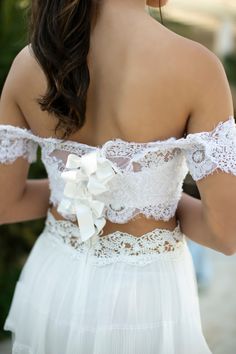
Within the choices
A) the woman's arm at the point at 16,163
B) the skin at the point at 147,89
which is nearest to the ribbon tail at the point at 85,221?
the skin at the point at 147,89

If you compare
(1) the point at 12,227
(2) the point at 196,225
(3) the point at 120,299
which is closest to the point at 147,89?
(2) the point at 196,225

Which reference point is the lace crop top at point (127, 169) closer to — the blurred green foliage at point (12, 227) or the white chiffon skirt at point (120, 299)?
the white chiffon skirt at point (120, 299)

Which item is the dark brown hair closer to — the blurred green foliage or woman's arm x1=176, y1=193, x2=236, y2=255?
woman's arm x1=176, y1=193, x2=236, y2=255

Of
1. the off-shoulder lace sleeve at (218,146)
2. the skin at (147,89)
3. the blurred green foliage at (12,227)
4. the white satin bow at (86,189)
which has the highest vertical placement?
the skin at (147,89)

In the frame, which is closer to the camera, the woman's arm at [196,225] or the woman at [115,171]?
the woman at [115,171]

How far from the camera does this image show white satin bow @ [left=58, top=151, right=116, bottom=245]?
4.13ft

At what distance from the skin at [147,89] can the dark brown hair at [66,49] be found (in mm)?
28

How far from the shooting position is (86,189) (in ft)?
4.31

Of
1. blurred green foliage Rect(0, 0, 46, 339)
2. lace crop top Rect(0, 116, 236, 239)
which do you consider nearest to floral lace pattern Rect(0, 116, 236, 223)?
lace crop top Rect(0, 116, 236, 239)

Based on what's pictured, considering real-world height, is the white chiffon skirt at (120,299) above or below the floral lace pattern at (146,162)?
below

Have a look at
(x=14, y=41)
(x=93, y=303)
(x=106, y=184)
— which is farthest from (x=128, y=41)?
(x=14, y=41)

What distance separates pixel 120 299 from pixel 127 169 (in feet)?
1.03

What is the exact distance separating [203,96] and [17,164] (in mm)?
571

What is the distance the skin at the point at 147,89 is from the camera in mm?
1134
